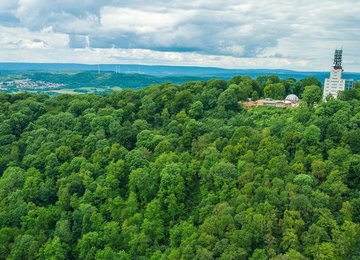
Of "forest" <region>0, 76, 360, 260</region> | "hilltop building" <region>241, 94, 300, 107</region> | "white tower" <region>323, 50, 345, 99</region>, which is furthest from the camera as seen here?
"white tower" <region>323, 50, 345, 99</region>

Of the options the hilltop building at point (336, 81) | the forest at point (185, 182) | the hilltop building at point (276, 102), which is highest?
the hilltop building at point (336, 81)

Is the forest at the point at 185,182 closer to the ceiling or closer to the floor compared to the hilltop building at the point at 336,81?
closer to the floor

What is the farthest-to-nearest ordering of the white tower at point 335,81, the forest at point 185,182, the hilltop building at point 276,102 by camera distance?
the white tower at point 335,81 → the hilltop building at point 276,102 → the forest at point 185,182

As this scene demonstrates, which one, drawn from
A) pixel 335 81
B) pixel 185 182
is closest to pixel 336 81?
pixel 335 81

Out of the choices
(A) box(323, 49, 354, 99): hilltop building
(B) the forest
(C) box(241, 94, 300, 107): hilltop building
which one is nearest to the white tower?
(A) box(323, 49, 354, 99): hilltop building

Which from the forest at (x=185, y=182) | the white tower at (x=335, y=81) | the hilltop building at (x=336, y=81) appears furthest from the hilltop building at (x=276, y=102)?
the white tower at (x=335, y=81)

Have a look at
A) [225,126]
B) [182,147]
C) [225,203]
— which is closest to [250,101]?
[225,126]

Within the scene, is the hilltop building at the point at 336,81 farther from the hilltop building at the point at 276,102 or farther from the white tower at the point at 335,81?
the hilltop building at the point at 276,102

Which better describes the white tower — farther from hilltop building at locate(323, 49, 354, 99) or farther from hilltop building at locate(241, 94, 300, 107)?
hilltop building at locate(241, 94, 300, 107)
